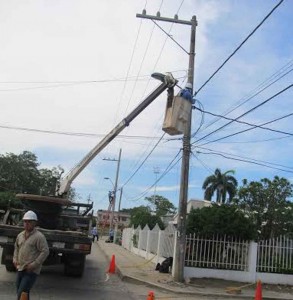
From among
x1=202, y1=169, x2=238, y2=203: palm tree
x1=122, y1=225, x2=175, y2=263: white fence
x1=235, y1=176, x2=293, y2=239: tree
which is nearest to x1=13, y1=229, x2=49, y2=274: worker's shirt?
x1=122, y1=225, x2=175, y2=263: white fence

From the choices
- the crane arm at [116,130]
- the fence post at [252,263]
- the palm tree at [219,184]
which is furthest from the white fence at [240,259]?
the palm tree at [219,184]

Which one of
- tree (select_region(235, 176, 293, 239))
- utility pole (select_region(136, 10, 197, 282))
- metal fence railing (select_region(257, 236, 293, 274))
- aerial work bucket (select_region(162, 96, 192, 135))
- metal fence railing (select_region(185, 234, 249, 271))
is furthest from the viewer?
tree (select_region(235, 176, 293, 239))

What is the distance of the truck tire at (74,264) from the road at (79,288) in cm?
17

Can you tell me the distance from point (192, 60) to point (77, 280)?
26.9 ft

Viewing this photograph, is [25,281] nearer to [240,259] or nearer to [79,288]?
[79,288]

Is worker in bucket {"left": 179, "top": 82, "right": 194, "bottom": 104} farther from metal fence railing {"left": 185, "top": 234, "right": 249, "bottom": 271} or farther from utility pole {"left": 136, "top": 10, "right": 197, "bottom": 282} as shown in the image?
metal fence railing {"left": 185, "top": 234, "right": 249, "bottom": 271}

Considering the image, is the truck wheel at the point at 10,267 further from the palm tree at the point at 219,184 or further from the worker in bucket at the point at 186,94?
the palm tree at the point at 219,184

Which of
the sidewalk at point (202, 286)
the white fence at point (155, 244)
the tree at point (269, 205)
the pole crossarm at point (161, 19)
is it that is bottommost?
the sidewalk at point (202, 286)

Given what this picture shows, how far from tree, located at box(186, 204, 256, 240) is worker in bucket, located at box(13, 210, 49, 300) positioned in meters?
10.7

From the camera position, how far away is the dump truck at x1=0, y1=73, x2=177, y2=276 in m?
13.0

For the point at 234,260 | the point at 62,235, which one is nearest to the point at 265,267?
the point at 234,260

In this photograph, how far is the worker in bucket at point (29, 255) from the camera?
8.41m

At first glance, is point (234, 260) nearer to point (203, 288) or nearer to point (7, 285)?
point (203, 288)

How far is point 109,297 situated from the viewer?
41.3 feet
